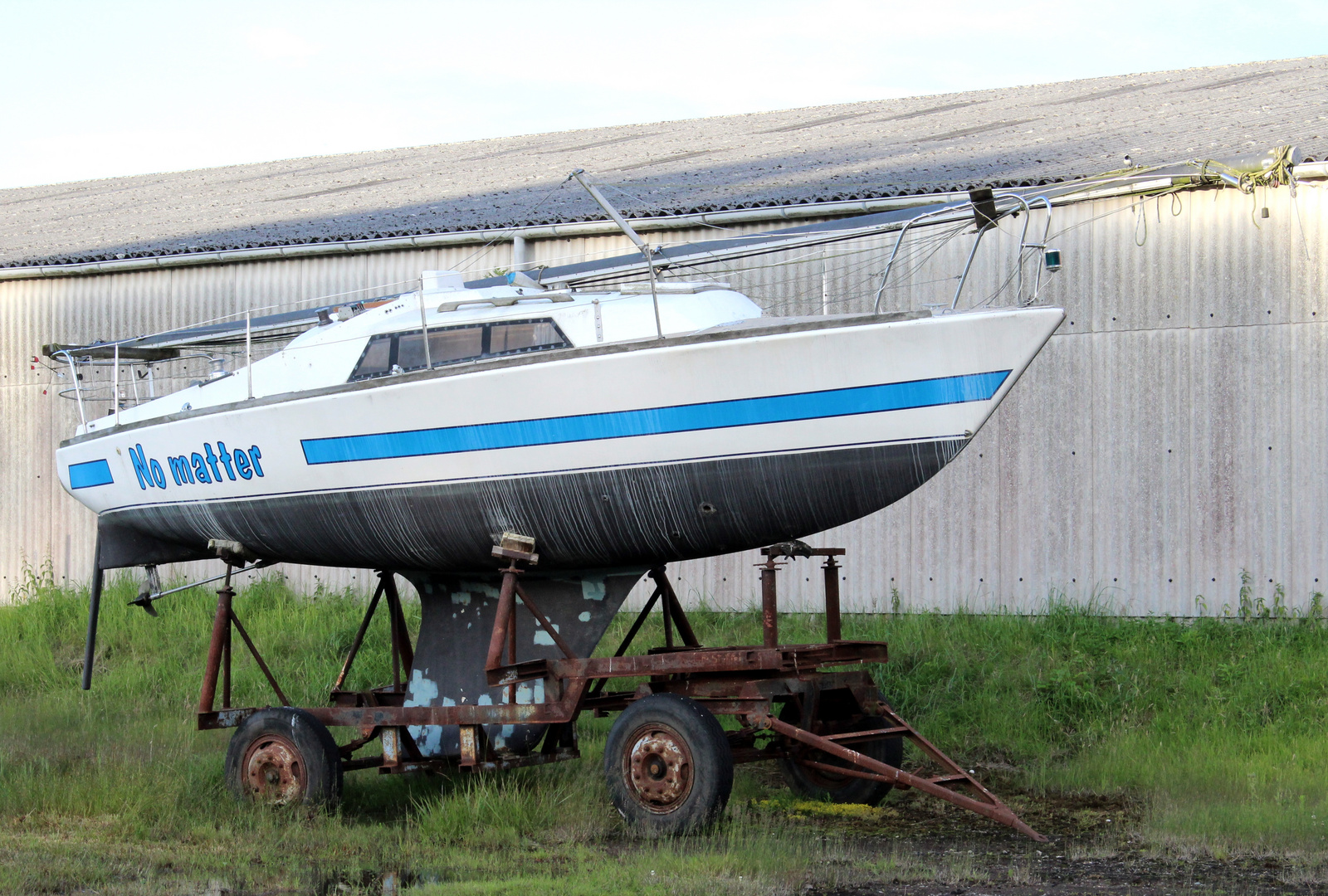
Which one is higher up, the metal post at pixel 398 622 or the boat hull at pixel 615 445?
the boat hull at pixel 615 445

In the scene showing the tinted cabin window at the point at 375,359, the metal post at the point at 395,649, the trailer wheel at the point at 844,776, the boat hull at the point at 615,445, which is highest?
the tinted cabin window at the point at 375,359

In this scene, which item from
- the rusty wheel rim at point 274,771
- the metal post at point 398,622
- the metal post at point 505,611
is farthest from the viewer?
the metal post at point 398,622

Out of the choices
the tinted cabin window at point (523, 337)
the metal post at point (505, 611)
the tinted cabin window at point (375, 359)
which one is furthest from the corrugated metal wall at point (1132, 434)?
the metal post at point (505, 611)

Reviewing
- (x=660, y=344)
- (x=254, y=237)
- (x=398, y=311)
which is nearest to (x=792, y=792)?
(x=660, y=344)

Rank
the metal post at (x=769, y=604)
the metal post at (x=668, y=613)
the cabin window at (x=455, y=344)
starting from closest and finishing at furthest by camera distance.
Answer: the metal post at (x=769, y=604) → the cabin window at (x=455, y=344) → the metal post at (x=668, y=613)

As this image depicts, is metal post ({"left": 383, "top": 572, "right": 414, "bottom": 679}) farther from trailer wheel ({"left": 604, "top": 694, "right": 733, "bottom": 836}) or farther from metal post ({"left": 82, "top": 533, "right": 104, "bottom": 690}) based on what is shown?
trailer wheel ({"left": 604, "top": 694, "right": 733, "bottom": 836})

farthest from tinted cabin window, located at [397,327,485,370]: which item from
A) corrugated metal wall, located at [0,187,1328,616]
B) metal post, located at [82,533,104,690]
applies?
corrugated metal wall, located at [0,187,1328,616]

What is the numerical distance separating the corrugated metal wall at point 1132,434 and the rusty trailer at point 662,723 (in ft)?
11.5

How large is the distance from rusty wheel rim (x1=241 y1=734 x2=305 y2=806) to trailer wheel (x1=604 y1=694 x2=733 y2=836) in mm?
2076

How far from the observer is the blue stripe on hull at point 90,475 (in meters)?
9.73

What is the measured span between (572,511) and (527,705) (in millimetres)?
1163

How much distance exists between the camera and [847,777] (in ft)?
27.7

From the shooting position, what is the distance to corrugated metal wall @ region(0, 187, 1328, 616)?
11461 mm

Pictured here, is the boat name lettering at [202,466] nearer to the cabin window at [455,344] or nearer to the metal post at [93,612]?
the metal post at [93,612]
